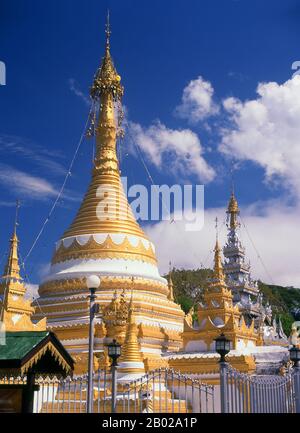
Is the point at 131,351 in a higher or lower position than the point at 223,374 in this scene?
higher

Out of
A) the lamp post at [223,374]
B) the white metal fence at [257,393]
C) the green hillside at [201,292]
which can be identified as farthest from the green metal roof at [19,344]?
the green hillside at [201,292]

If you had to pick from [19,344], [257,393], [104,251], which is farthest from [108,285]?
[19,344]

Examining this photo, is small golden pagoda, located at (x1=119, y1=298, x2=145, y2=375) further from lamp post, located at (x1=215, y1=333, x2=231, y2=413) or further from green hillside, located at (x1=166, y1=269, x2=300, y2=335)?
green hillside, located at (x1=166, y1=269, x2=300, y2=335)

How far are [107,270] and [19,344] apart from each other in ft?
75.1

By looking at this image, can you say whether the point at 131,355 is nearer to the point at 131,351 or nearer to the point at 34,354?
the point at 131,351

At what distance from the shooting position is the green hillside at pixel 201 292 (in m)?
73.6

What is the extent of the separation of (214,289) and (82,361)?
8061mm

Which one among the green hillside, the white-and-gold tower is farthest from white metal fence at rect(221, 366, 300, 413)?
the green hillside

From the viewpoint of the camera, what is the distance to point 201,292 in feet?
248

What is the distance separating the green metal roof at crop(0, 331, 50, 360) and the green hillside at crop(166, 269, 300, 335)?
55.2 meters

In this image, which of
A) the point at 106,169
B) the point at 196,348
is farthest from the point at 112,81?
the point at 196,348

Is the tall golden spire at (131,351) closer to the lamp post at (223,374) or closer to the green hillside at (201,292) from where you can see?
the lamp post at (223,374)

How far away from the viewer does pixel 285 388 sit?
17375mm
